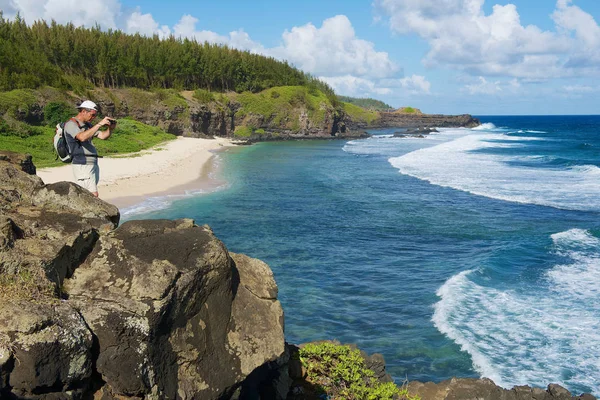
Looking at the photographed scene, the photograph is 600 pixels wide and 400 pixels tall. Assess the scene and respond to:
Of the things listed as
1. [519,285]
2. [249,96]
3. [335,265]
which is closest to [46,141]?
[335,265]

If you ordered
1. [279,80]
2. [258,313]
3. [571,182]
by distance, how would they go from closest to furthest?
[258,313]
[571,182]
[279,80]

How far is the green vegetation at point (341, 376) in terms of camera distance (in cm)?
645

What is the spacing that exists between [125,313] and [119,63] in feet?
227

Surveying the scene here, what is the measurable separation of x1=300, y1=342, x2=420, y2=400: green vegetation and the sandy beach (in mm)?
16972

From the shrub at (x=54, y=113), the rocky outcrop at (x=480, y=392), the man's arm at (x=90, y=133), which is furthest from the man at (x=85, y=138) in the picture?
the shrub at (x=54, y=113)

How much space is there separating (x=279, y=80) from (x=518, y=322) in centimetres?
8163

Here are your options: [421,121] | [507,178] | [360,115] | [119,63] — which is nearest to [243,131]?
[119,63]

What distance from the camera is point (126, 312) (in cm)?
414

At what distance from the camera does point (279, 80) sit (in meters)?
89.9

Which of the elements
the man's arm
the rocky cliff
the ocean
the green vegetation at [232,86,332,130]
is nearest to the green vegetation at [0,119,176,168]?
the rocky cliff

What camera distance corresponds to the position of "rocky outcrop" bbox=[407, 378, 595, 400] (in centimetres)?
808

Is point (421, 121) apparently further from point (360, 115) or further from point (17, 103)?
point (17, 103)

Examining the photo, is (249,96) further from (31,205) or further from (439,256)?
(31,205)

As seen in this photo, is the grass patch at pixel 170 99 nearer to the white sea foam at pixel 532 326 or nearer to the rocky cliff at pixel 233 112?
the rocky cliff at pixel 233 112
